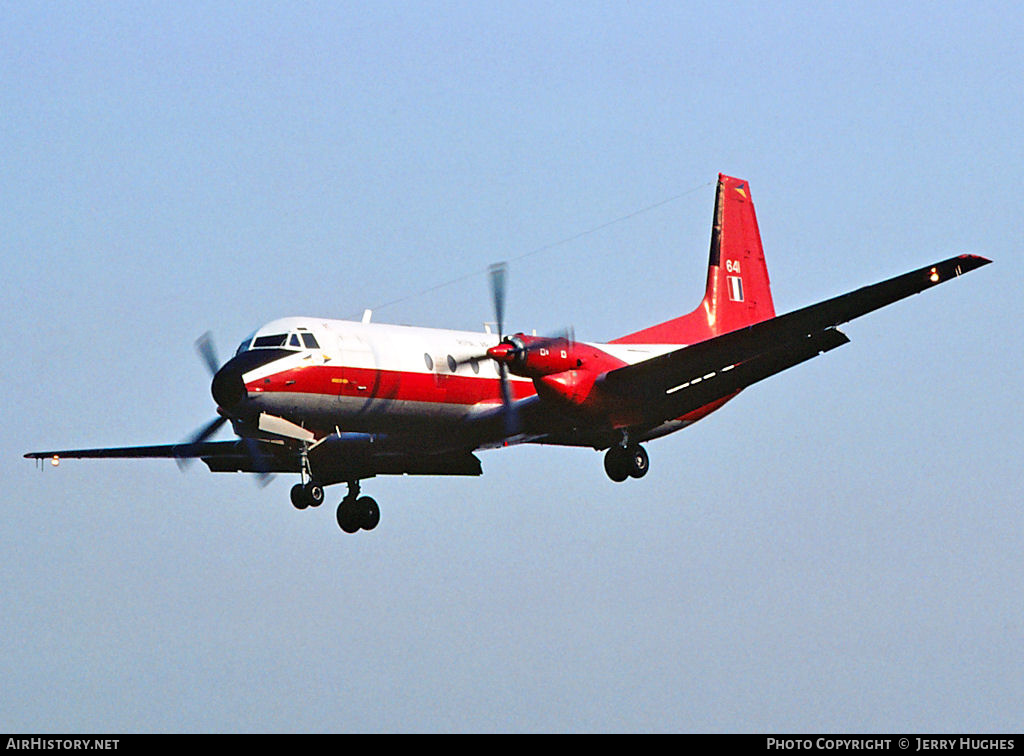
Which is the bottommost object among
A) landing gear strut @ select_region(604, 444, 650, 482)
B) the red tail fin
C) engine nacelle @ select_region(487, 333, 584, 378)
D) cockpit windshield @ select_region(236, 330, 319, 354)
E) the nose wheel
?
the nose wheel

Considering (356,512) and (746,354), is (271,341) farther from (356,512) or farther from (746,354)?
(746,354)

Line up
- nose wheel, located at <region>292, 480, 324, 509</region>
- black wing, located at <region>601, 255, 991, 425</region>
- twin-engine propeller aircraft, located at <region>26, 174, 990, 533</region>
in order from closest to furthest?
black wing, located at <region>601, 255, 991, 425</region> < twin-engine propeller aircraft, located at <region>26, 174, 990, 533</region> < nose wheel, located at <region>292, 480, 324, 509</region>

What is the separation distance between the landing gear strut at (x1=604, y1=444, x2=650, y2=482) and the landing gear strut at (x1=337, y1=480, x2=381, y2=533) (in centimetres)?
527

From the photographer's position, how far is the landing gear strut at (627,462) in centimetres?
3088

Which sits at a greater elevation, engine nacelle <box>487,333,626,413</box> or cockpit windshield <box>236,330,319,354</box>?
cockpit windshield <box>236,330,319,354</box>

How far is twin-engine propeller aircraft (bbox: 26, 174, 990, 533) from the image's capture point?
91.0 feet

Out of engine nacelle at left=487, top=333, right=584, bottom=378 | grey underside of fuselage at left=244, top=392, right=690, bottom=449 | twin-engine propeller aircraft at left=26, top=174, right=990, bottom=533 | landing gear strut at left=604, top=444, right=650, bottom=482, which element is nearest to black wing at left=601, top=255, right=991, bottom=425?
twin-engine propeller aircraft at left=26, top=174, right=990, bottom=533

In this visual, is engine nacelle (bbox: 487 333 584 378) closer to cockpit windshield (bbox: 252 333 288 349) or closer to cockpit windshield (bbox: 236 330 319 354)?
cockpit windshield (bbox: 236 330 319 354)

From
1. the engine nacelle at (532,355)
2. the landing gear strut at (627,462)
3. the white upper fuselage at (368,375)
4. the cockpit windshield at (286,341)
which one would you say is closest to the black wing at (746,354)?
the landing gear strut at (627,462)

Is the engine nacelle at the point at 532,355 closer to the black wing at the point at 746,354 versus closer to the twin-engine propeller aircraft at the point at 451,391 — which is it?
the twin-engine propeller aircraft at the point at 451,391

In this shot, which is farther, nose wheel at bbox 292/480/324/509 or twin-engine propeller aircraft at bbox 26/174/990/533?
nose wheel at bbox 292/480/324/509

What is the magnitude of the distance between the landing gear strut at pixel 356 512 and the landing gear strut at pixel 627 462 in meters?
5.27

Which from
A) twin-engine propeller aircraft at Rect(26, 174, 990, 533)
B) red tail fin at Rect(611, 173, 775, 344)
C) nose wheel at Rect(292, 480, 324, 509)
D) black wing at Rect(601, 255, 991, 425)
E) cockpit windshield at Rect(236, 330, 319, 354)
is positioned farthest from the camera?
red tail fin at Rect(611, 173, 775, 344)

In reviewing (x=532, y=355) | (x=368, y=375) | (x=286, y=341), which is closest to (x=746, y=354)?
(x=532, y=355)
